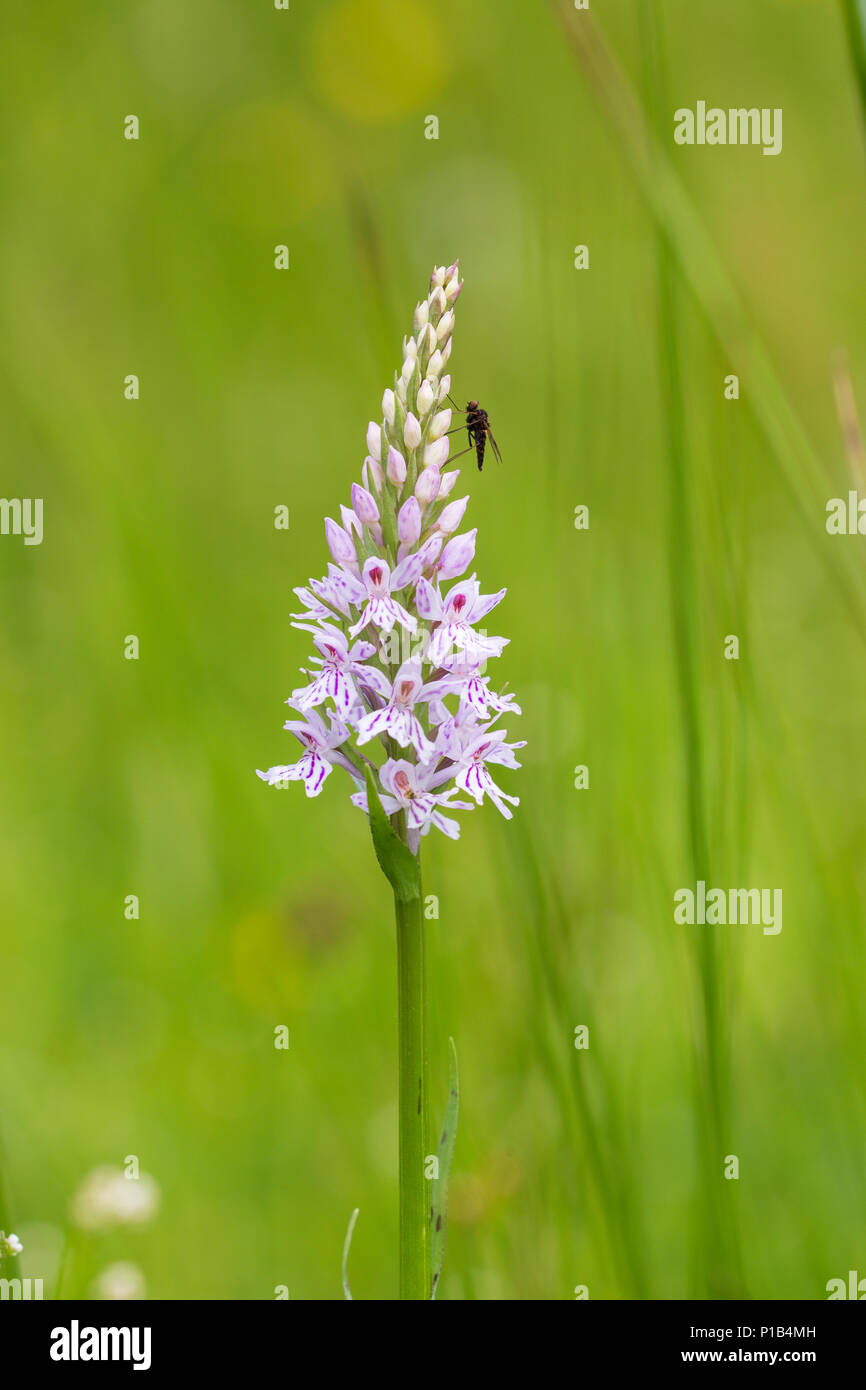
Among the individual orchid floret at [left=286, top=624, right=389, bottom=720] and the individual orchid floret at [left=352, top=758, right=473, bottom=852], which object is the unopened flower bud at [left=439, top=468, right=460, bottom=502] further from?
the individual orchid floret at [left=352, top=758, right=473, bottom=852]

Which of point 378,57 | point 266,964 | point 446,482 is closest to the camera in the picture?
point 446,482

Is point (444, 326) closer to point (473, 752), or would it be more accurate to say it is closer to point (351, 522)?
point (351, 522)

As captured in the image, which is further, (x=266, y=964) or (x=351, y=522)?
(x=266, y=964)

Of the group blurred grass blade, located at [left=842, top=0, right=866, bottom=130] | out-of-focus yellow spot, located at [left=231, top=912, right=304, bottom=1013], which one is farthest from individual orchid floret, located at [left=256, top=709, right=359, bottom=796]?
out-of-focus yellow spot, located at [left=231, top=912, right=304, bottom=1013]

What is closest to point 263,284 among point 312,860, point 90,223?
point 90,223

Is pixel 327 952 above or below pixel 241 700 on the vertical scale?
below

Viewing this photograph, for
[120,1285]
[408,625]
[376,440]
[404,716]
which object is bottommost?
[120,1285]

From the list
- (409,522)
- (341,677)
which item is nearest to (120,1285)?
(341,677)

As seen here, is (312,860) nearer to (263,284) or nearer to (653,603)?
(653,603)
